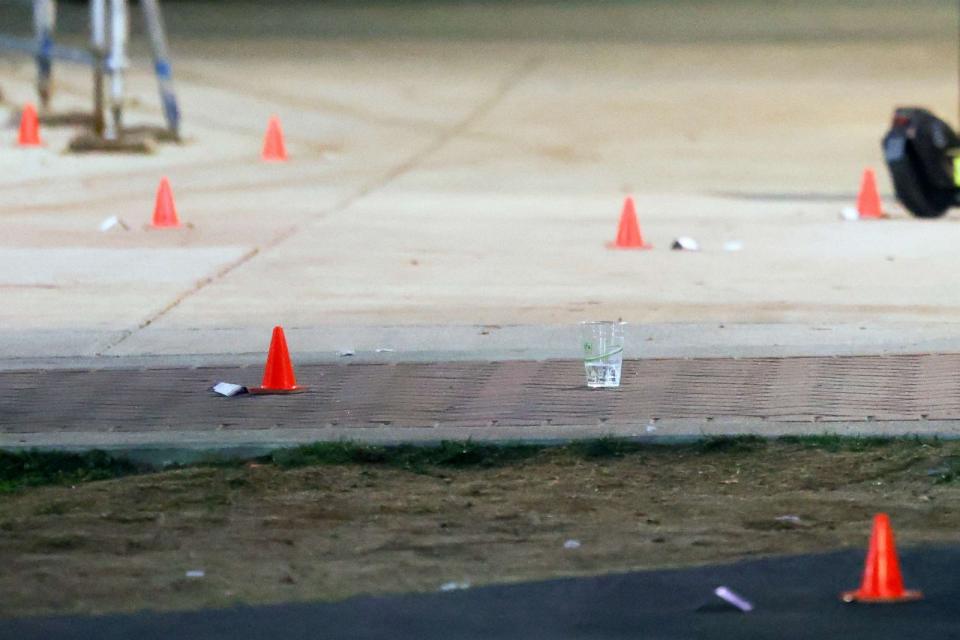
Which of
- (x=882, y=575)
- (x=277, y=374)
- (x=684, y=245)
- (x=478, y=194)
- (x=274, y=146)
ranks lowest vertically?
(x=882, y=575)

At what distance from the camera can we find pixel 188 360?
394 inches

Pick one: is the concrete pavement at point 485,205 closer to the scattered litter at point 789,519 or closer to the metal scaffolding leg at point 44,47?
the metal scaffolding leg at point 44,47

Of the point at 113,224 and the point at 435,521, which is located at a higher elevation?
the point at 113,224

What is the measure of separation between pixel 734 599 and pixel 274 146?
50.1ft

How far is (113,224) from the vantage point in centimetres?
1551

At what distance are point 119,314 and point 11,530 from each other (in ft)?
14.8

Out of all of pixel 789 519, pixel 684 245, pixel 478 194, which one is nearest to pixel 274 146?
pixel 478 194

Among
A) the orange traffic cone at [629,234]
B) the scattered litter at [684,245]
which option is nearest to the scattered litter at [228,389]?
the orange traffic cone at [629,234]

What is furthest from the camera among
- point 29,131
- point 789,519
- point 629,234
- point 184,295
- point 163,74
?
point 163,74

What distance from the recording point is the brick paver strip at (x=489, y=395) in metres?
8.67

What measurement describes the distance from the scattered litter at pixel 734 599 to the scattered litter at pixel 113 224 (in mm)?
9942

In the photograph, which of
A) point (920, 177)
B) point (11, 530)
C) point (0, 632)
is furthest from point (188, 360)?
point (920, 177)

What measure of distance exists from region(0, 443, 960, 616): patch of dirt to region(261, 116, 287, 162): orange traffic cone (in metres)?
13.0

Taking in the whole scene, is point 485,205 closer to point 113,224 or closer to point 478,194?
point 478,194
